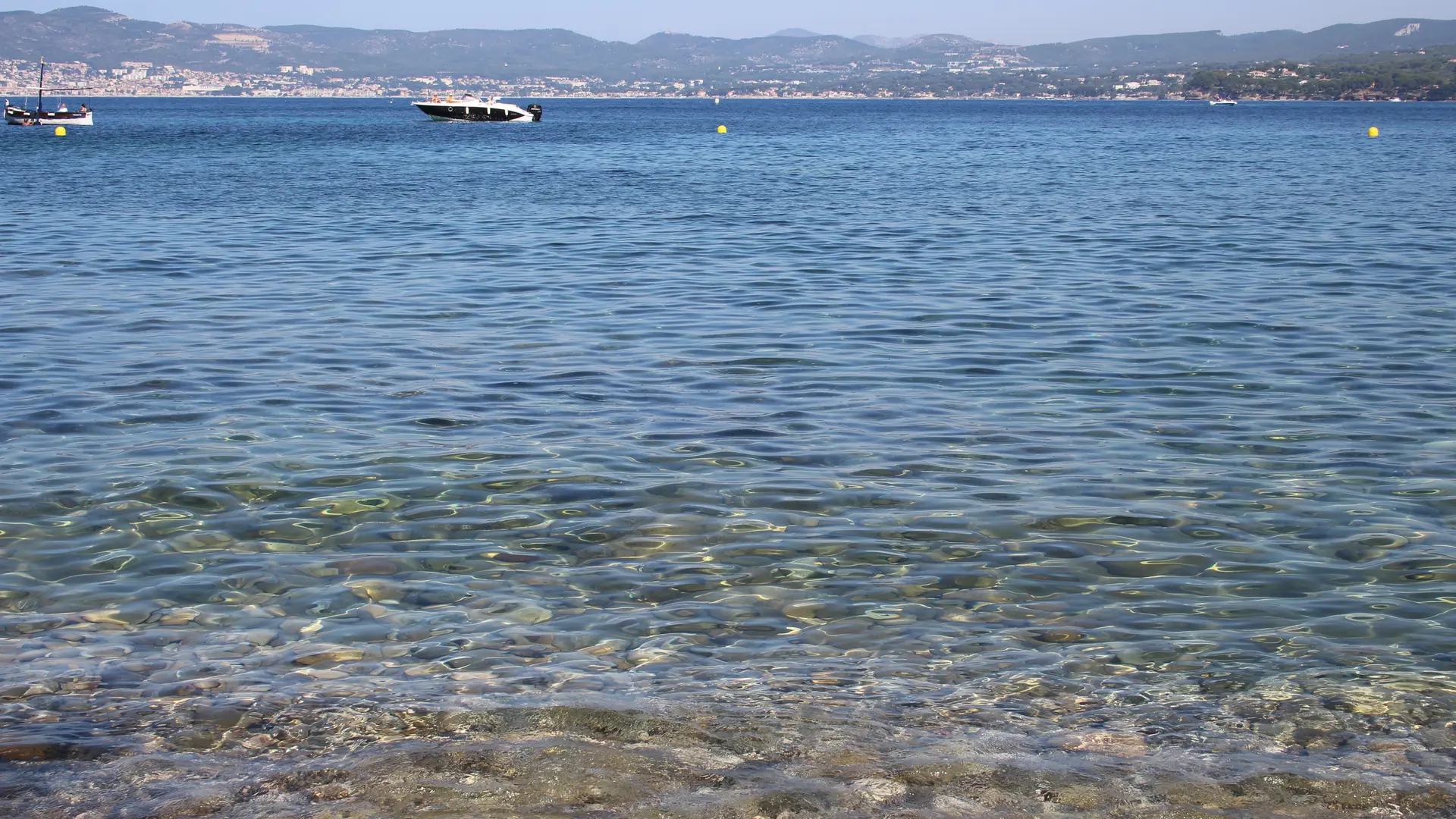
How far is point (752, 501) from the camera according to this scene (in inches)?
360

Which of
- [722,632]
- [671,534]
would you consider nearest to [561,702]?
[722,632]

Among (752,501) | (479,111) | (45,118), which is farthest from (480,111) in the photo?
(752,501)

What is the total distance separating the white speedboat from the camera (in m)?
114

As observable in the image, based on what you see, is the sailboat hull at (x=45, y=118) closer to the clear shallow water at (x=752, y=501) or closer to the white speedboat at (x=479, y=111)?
the white speedboat at (x=479, y=111)

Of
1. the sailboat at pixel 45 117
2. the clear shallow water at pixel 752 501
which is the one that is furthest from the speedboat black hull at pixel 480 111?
the clear shallow water at pixel 752 501

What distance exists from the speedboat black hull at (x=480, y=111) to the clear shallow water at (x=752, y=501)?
94.6 m

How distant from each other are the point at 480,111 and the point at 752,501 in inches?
4402

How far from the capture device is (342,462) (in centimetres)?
1002

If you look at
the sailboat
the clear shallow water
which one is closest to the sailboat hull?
the sailboat

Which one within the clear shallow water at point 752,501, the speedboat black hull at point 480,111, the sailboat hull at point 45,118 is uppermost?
the speedboat black hull at point 480,111

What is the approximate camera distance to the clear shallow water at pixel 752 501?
6.02m

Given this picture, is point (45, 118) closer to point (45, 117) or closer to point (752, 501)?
point (45, 117)

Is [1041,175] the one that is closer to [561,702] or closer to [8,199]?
[8,199]

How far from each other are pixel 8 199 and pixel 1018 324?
29949 millimetres
